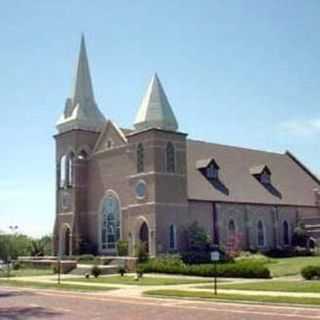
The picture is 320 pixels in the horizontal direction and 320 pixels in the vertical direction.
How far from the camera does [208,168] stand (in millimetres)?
64312

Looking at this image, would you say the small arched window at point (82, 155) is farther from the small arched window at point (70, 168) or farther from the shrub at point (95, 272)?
the shrub at point (95, 272)

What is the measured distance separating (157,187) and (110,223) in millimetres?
9248

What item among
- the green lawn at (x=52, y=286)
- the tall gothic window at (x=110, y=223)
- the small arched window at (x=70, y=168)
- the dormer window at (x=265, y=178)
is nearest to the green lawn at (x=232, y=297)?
the green lawn at (x=52, y=286)

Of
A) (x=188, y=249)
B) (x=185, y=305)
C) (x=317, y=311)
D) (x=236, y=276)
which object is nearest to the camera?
(x=317, y=311)

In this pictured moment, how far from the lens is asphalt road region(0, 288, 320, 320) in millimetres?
20875

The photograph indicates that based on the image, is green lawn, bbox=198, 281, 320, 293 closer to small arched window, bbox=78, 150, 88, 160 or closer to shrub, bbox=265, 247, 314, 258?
shrub, bbox=265, 247, 314, 258

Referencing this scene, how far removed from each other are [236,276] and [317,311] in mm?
18670

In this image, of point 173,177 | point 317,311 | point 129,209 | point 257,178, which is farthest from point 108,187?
point 317,311

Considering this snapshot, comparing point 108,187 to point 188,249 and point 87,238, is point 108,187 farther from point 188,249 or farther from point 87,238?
point 188,249

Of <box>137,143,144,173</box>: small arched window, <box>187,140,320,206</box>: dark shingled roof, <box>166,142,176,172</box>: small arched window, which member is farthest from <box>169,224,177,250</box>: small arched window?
<box>137,143,144,173</box>: small arched window

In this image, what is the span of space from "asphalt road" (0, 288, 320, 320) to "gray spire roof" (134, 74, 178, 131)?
102 feet

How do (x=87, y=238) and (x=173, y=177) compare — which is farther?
(x=87, y=238)

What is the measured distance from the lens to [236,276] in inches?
1571

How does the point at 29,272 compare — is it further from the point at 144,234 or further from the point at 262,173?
the point at 262,173
